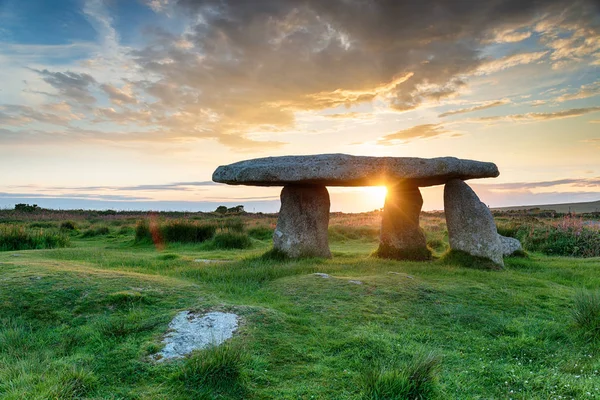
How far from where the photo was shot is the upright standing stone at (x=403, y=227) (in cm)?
1320

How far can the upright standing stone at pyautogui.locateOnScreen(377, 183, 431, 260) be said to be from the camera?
43.3ft

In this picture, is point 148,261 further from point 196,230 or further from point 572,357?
point 572,357

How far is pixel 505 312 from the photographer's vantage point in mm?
6984

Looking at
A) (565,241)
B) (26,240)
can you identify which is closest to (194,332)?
(26,240)

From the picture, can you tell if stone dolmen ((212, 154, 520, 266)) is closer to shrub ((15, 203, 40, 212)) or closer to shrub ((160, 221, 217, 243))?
shrub ((160, 221, 217, 243))

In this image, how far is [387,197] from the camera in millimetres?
13992

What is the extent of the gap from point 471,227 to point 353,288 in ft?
19.7

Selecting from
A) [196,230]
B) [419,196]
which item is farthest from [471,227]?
[196,230]

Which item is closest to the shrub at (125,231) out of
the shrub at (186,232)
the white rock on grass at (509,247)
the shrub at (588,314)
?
the shrub at (186,232)

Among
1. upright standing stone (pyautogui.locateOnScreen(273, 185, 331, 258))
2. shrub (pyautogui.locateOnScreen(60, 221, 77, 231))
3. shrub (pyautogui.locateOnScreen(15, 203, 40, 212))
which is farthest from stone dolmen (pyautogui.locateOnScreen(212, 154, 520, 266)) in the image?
shrub (pyautogui.locateOnScreen(15, 203, 40, 212))

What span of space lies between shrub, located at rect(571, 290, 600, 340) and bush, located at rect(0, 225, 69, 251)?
16.3 metres

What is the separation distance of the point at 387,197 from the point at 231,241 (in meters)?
6.25

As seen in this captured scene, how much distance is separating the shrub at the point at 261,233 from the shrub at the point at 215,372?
16.0 m

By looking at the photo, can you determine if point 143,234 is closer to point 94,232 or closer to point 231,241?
point 231,241
